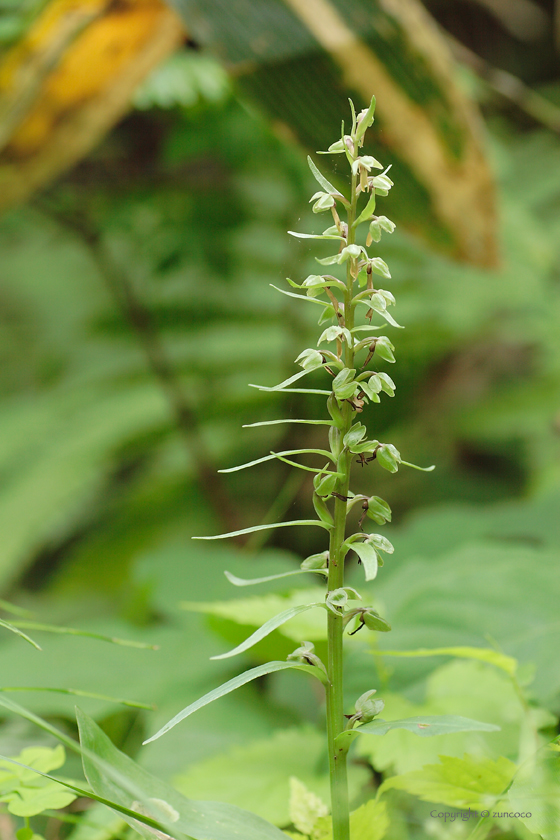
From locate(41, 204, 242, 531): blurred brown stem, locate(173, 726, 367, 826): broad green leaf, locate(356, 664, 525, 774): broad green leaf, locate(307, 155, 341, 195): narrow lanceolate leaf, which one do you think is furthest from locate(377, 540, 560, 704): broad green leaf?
locate(41, 204, 242, 531): blurred brown stem

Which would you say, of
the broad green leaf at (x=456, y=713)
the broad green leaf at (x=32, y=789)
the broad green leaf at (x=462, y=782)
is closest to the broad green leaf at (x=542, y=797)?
the broad green leaf at (x=462, y=782)

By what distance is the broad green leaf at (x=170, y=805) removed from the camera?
1.00ft

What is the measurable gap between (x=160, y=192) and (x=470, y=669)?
174 centimetres

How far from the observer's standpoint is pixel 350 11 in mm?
983

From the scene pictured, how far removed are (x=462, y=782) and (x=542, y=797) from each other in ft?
0.19

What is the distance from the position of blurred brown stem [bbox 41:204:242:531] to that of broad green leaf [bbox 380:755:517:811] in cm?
124

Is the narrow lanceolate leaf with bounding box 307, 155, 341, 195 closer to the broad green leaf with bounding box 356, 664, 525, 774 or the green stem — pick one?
the green stem

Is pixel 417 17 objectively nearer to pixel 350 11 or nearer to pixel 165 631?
pixel 350 11

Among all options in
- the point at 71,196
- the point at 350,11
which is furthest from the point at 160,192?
the point at 350,11

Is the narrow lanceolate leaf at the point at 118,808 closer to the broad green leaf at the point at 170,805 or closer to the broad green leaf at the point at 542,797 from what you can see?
the broad green leaf at the point at 170,805

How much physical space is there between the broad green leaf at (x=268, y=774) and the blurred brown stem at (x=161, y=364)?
1.00 m

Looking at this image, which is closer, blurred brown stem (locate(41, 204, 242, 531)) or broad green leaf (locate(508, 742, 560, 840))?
broad green leaf (locate(508, 742, 560, 840))

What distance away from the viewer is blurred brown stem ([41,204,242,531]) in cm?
172

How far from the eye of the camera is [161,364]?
1902 mm
